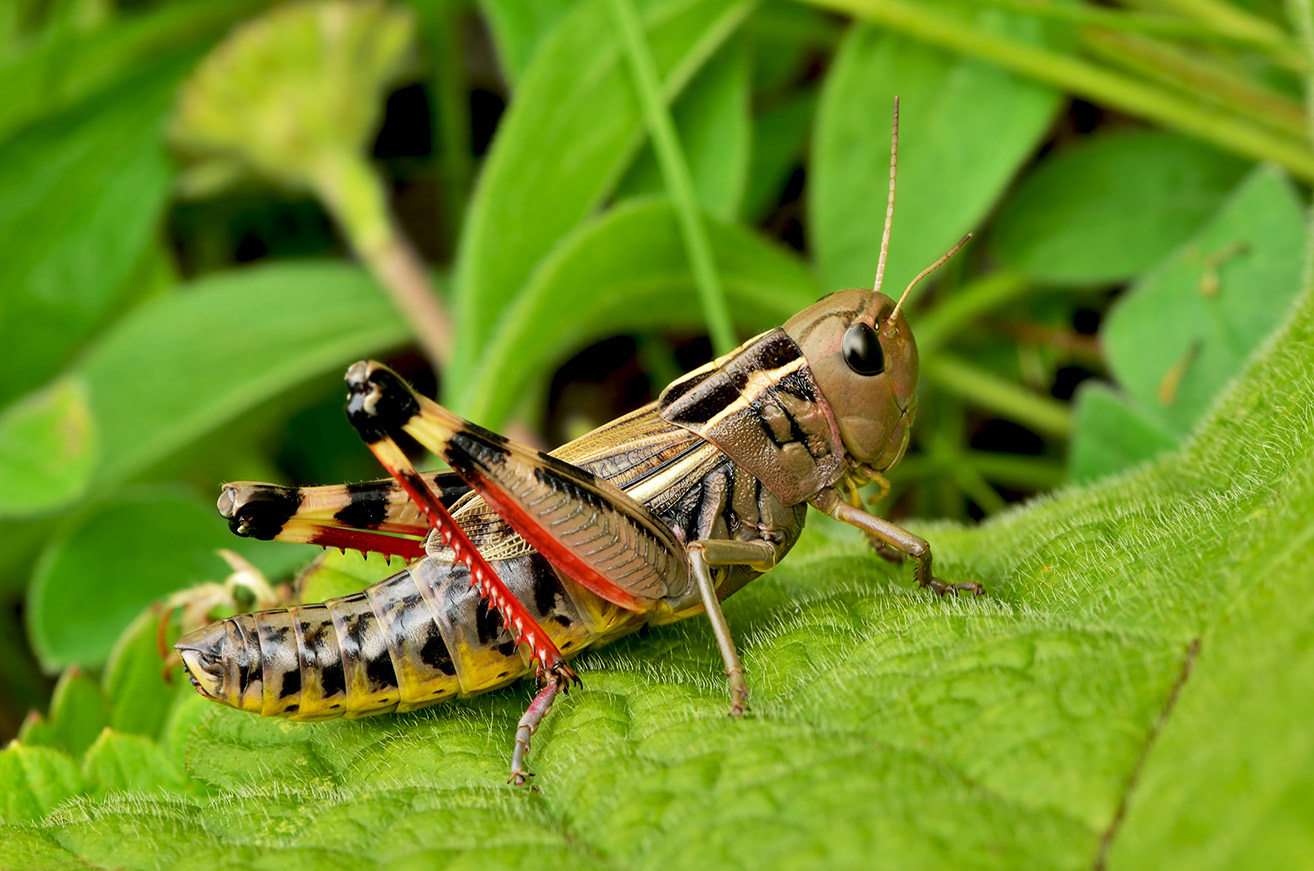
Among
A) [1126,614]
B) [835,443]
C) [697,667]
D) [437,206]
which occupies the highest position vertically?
[437,206]

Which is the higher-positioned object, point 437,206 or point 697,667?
point 437,206

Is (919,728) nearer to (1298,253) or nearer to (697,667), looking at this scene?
(697,667)

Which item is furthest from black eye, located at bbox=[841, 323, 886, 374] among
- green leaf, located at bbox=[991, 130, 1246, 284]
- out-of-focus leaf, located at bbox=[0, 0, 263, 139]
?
out-of-focus leaf, located at bbox=[0, 0, 263, 139]

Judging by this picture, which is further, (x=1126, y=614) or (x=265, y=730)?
(x=265, y=730)

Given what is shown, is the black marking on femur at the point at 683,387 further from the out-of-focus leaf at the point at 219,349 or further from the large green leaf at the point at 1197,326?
the out-of-focus leaf at the point at 219,349

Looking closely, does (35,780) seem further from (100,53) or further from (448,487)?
(100,53)

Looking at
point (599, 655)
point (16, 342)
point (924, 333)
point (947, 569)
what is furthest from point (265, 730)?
point (16, 342)

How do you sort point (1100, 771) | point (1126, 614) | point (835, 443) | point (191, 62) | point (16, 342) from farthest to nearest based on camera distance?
point (191, 62)
point (16, 342)
point (835, 443)
point (1126, 614)
point (1100, 771)
